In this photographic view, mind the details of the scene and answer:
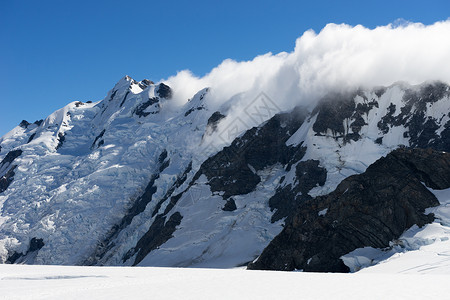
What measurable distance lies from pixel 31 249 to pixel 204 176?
186ft

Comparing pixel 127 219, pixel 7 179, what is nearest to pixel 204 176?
pixel 127 219

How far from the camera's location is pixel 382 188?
53.0 metres

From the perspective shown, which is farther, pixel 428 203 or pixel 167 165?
pixel 167 165

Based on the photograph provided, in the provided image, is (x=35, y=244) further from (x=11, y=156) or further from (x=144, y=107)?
(x=144, y=107)

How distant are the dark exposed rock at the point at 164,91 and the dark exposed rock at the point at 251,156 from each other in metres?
81.1

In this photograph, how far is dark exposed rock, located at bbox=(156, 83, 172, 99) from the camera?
620ft

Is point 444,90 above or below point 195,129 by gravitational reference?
below

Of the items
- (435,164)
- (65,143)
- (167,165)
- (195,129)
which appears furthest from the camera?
(65,143)

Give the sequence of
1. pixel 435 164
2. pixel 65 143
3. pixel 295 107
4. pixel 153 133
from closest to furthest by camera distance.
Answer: pixel 435 164, pixel 295 107, pixel 153 133, pixel 65 143

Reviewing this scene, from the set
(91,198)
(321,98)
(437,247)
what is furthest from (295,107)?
(437,247)

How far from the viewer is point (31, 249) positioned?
11981 centimetres

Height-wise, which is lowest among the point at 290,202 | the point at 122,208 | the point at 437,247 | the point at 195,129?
the point at 437,247

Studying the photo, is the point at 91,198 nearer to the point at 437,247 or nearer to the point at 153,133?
the point at 153,133

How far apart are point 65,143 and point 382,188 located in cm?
15790
